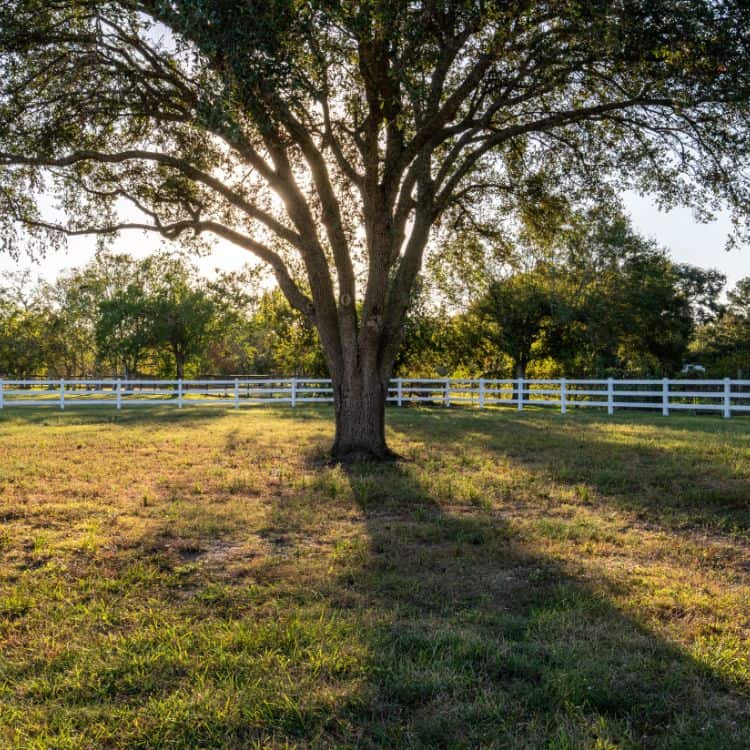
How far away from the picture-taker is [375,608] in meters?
4.53

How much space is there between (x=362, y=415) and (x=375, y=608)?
22.8 feet

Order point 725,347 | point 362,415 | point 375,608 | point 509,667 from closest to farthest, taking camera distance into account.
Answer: point 509,667, point 375,608, point 362,415, point 725,347

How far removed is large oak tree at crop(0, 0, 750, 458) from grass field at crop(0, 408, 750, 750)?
13.0ft

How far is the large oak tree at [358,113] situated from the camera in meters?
8.05

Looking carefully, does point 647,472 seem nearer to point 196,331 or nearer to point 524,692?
point 524,692

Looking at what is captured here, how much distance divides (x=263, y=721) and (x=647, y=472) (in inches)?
339

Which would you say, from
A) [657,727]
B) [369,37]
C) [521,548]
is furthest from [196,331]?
[657,727]

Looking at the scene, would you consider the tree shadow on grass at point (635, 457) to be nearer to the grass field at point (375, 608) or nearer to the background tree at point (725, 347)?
the grass field at point (375, 608)

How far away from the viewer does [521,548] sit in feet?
20.0

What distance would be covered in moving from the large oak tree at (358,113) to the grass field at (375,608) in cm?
395

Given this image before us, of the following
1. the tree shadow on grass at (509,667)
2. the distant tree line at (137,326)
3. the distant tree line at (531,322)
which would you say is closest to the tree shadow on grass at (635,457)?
the tree shadow on grass at (509,667)

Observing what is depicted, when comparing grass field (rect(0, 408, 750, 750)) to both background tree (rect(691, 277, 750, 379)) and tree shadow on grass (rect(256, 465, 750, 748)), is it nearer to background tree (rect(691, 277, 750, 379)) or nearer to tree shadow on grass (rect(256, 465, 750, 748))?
tree shadow on grass (rect(256, 465, 750, 748))

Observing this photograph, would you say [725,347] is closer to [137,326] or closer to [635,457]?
[635,457]

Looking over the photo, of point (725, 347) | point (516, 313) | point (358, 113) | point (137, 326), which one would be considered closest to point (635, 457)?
point (358, 113)
